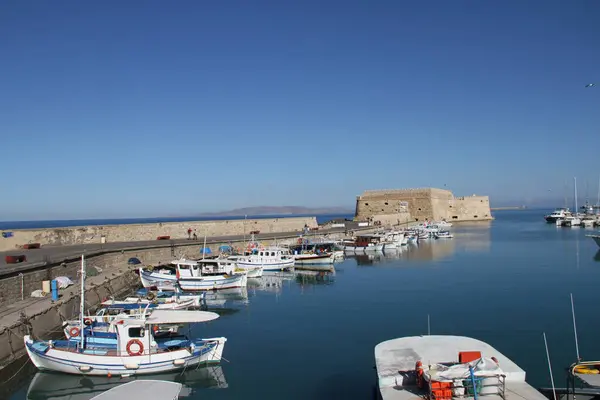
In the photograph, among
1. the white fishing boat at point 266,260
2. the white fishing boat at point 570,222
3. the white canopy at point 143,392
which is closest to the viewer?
the white canopy at point 143,392

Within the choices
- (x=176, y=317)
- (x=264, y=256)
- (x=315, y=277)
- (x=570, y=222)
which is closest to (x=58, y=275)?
(x=176, y=317)

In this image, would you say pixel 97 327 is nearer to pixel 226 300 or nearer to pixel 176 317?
pixel 176 317

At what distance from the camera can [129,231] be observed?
3600 cm

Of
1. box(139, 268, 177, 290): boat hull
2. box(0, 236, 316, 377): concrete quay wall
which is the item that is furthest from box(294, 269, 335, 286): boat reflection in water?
box(0, 236, 316, 377): concrete quay wall

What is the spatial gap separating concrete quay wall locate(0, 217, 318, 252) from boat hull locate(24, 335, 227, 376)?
18821mm

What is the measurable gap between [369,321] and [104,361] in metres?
9.18

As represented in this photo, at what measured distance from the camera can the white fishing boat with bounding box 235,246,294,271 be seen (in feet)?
104

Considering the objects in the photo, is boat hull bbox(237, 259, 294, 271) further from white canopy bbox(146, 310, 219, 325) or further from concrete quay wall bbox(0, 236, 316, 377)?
white canopy bbox(146, 310, 219, 325)

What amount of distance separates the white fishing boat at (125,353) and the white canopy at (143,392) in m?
3.22

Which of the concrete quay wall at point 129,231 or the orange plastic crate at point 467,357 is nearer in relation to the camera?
the orange plastic crate at point 467,357

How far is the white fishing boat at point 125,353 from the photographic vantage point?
1291 cm

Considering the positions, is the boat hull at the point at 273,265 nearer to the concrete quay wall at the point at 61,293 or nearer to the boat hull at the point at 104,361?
the concrete quay wall at the point at 61,293

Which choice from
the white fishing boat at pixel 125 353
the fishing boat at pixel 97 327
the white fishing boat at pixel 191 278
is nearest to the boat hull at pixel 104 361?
the white fishing boat at pixel 125 353

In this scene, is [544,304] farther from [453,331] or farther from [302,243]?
[302,243]
